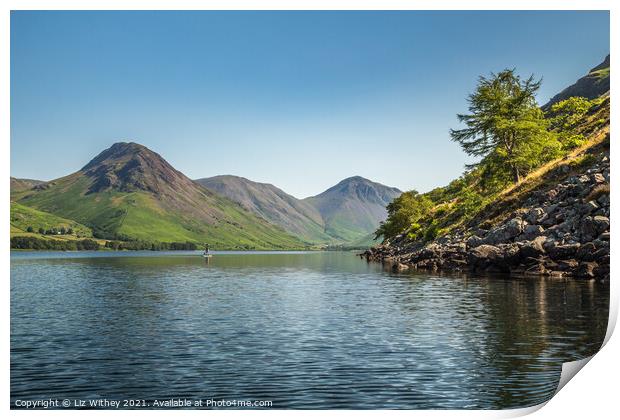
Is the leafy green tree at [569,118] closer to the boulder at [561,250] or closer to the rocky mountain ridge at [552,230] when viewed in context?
the rocky mountain ridge at [552,230]

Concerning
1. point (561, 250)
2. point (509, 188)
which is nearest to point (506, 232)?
point (561, 250)

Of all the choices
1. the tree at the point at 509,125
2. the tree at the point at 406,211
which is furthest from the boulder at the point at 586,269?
the tree at the point at 406,211

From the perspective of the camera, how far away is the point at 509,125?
77.3 meters

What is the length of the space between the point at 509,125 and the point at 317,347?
61.8 meters

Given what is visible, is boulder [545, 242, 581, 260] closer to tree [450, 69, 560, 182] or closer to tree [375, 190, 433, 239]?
tree [450, 69, 560, 182]

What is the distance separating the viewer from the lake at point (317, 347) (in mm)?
18891

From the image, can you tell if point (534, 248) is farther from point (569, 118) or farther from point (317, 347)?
point (569, 118)

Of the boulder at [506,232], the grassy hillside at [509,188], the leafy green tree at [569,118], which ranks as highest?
the leafy green tree at [569,118]

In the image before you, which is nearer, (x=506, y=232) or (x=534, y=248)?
(x=534, y=248)

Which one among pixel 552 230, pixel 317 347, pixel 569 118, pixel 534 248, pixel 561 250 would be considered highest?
pixel 569 118

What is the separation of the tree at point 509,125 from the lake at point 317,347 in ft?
117
